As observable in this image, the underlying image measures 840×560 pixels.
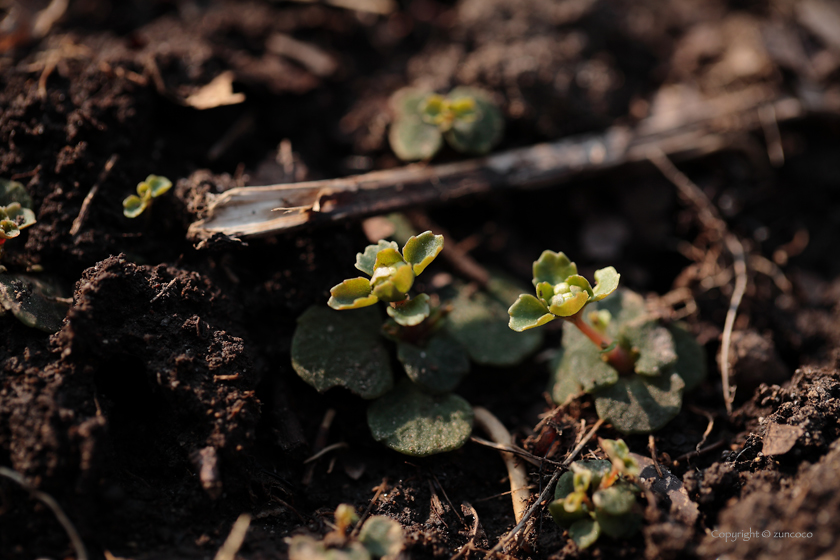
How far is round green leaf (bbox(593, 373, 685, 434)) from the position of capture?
8.22 ft

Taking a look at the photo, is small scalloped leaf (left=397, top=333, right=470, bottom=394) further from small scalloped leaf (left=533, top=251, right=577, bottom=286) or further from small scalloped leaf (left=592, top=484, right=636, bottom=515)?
small scalloped leaf (left=592, top=484, right=636, bottom=515)

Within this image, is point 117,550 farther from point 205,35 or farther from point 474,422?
point 205,35

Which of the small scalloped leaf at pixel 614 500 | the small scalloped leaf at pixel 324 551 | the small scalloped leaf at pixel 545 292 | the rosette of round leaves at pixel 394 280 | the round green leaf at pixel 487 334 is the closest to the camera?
the small scalloped leaf at pixel 324 551

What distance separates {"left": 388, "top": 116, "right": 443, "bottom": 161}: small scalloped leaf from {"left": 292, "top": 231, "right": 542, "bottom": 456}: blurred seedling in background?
2.54ft

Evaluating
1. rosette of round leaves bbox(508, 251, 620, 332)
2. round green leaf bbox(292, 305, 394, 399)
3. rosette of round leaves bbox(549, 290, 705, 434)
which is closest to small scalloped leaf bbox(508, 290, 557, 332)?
rosette of round leaves bbox(508, 251, 620, 332)

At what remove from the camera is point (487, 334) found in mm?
2965

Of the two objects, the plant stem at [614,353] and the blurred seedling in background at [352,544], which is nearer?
the blurred seedling in background at [352,544]

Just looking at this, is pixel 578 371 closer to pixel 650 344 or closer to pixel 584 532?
pixel 650 344

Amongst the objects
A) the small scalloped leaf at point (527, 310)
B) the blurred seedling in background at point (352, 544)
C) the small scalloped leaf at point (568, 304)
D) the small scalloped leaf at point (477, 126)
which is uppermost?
the small scalloped leaf at point (477, 126)

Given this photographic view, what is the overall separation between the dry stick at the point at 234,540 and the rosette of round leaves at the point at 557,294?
1308 millimetres

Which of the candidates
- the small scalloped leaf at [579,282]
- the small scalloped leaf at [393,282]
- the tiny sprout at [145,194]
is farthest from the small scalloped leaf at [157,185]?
the small scalloped leaf at [579,282]

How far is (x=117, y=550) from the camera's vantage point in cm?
204

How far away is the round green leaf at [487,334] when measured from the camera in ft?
9.45

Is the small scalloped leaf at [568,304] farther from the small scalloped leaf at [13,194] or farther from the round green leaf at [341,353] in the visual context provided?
the small scalloped leaf at [13,194]
